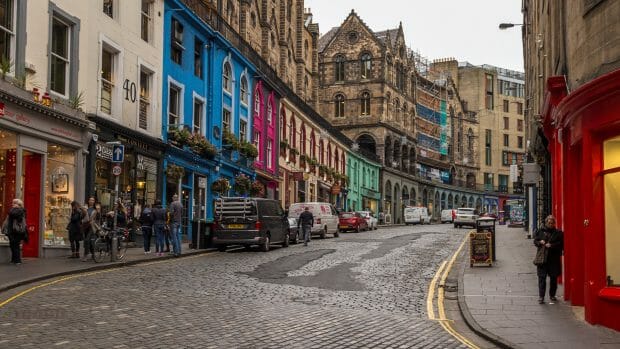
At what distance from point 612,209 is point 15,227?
12958 mm

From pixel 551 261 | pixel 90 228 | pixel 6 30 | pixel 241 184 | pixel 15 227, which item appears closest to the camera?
pixel 551 261

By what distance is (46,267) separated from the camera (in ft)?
52.4

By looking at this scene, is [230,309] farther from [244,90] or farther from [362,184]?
[362,184]

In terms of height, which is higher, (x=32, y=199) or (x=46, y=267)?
(x=32, y=199)

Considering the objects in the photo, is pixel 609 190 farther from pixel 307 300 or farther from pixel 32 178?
pixel 32 178

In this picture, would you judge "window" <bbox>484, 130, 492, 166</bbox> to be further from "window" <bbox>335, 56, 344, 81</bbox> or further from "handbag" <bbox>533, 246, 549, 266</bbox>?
"handbag" <bbox>533, 246, 549, 266</bbox>

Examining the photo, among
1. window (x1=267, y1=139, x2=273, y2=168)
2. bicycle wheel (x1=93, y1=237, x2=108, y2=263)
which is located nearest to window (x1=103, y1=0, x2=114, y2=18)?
bicycle wheel (x1=93, y1=237, x2=108, y2=263)

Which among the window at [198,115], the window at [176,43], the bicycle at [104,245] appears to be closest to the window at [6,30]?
the bicycle at [104,245]

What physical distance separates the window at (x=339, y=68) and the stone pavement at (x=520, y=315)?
60.8m

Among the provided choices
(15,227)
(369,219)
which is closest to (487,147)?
(369,219)

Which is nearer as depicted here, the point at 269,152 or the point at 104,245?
the point at 104,245

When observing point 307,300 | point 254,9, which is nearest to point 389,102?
point 254,9

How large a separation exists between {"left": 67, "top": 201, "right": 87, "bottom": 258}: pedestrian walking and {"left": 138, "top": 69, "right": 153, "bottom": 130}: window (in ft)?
23.8

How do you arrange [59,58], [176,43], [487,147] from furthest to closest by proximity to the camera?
[487,147] → [176,43] → [59,58]
